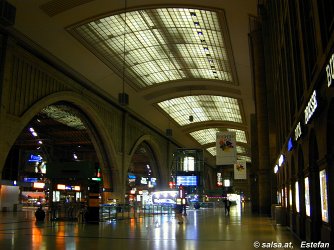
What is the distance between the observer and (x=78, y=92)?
31406mm

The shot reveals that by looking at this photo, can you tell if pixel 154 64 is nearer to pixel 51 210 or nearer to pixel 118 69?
pixel 118 69

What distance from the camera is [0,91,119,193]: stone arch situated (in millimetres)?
24428

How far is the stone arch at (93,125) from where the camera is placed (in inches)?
962

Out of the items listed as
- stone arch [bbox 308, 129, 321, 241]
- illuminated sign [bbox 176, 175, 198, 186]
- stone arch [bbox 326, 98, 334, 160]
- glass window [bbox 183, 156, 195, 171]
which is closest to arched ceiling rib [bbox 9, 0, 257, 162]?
glass window [bbox 183, 156, 195, 171]

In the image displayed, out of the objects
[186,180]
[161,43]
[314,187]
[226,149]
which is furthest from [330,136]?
[186,180]

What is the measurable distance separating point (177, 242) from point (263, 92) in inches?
825

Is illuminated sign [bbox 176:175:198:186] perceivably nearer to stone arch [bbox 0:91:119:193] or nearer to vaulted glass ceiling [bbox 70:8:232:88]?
stone arch [bbox 0:91:119:193]

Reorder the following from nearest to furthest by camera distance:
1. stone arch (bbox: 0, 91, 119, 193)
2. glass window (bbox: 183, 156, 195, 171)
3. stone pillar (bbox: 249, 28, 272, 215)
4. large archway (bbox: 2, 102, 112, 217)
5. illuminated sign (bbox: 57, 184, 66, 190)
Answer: large archway (bbox: 2, 102, 112, 217) < illuminated sign (bbox: 57, 184, 66, 190) < stone arch (bbox: 0, 91, 119, 193) < stone pillar (bbox: 249, 28, 272, 215) < glass window (bbox: 183, 156, 195, 171)

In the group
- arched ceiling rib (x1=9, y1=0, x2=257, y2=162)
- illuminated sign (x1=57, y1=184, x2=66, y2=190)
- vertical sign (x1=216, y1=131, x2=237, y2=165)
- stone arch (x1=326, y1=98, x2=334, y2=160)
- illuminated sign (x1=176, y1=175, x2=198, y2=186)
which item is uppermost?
arched ceiling rib (x1=9, y1=0, x2=257, y2=162)

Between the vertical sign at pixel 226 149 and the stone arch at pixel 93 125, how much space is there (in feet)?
38.8

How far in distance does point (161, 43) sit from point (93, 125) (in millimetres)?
9812

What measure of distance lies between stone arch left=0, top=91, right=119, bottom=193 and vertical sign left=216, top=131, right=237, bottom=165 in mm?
11816

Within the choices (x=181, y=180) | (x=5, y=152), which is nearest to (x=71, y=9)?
(x=5, y=152)

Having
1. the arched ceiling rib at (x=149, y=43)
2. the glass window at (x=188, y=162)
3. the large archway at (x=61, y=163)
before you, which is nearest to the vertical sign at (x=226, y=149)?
the arched ceiling rib at (x=149, y=43)
